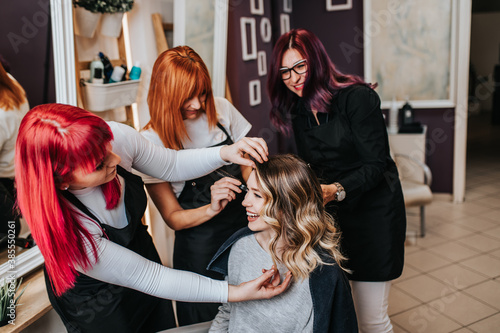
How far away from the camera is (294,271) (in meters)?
1.40

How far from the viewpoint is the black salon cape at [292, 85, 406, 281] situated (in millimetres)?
1685

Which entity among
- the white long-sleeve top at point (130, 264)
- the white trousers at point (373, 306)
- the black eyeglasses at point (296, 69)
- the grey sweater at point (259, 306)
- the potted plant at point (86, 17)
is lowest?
the white trousers at point (373, 306)

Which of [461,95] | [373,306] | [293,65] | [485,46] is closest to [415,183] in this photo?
[461,95]

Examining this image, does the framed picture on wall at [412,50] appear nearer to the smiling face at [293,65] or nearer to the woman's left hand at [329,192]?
the smiling face at [293,65]

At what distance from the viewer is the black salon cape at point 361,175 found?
168cm

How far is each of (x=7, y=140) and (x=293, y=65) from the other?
104cm

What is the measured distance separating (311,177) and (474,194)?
13.2 ft

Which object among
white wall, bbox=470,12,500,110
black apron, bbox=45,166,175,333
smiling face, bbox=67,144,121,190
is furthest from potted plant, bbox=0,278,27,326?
white wall, bbox=470,12,500,110

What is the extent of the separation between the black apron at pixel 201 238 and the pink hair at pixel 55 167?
2.09ft

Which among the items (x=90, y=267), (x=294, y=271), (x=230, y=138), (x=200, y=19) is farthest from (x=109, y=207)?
(x=200, y=19)

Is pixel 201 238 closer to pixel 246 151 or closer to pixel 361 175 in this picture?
pixel 246 151

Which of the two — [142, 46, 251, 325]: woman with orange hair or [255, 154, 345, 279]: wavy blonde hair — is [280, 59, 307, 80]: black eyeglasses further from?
[255, 154, 345, 279]: wavy blonde hair

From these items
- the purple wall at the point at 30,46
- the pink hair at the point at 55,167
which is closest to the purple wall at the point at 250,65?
the purple wall at the point at 30,46

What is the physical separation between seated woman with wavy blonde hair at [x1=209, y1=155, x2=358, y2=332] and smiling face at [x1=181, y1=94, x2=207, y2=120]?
37 centimetres
